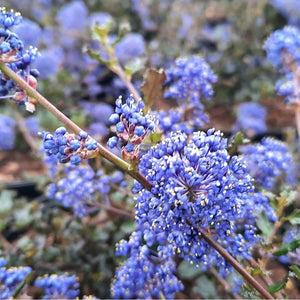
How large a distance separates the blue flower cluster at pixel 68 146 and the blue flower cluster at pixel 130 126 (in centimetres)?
5

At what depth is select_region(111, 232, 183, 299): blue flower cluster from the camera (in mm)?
1011

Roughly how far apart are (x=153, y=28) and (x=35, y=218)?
6.83 feet

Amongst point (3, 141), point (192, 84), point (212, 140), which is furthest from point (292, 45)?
point (3, 141)

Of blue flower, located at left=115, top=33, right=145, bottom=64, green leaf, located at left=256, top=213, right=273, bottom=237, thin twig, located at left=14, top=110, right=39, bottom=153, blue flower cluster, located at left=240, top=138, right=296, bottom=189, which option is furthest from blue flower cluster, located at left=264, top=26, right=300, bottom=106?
thin twig, located at left=14, top=110, right=39, bottom=153

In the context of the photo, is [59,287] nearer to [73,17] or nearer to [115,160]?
[115,160]

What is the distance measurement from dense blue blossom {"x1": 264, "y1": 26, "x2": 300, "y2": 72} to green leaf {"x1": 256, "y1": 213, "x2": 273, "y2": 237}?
0.65 meters

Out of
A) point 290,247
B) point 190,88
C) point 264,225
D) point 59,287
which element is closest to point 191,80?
point 190,88

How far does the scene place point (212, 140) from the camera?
2.60 ft

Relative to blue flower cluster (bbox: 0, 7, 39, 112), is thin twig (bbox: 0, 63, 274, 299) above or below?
below

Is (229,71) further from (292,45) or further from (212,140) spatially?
(212,140)

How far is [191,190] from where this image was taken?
788 millimetres

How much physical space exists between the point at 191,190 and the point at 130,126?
0.60 ft

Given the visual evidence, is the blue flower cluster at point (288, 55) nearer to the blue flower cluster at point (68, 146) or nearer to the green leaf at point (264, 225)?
the green leaf at point (264, 225)

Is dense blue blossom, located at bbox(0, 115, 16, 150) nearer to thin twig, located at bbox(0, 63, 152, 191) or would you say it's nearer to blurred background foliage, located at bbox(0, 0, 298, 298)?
blurred background foliage, located at bbox(0, 0, 298, 298)
